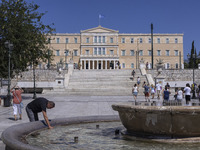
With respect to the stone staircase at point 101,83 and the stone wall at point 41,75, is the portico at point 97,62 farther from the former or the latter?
the stone staircase at point 101,83

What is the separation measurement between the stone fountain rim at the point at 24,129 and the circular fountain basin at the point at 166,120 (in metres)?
2.35

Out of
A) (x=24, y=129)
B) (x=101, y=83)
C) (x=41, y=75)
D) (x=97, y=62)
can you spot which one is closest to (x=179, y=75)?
(x=101, y=83)

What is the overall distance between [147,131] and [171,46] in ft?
262

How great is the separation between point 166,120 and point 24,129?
3.53 m

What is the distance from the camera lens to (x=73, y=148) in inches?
217

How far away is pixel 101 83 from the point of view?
34.8 m

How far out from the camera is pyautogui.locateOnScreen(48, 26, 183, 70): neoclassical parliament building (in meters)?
80.4

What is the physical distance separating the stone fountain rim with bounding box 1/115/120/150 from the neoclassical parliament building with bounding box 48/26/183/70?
7077cm

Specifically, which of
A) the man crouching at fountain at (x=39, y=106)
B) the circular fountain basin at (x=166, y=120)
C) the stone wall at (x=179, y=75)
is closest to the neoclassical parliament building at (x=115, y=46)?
the stone wall at (x=179, y=75)

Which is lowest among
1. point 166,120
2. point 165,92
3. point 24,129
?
point 24,129

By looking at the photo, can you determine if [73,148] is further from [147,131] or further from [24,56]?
[24,56]

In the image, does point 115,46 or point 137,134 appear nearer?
point 137,134

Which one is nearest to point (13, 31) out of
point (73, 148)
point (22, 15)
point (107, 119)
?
point (22, 15)

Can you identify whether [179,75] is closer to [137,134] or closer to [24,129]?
[137,134]
